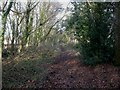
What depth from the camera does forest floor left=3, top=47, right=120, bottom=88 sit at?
3312 mm

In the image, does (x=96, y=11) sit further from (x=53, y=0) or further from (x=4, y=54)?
(x=4, y=54)

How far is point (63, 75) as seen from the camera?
3.46m

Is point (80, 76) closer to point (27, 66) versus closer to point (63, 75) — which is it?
point (63, 75)

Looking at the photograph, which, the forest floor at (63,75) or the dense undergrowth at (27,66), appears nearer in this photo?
the forest floor at (63,75)

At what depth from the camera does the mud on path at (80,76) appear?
129 inches

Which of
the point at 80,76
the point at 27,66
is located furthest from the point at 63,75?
the point at 27,66

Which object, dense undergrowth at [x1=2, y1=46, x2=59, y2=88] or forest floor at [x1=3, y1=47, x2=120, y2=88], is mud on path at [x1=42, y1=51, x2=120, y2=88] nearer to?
forest floor at [x1=3, y1=47, x2=120, y2=88]

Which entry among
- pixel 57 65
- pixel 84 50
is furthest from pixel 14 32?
pixel 84 50

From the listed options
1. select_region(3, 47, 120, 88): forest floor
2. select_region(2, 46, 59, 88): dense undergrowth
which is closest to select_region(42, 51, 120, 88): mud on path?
select_region(3, 47, 120, 88): forest floor

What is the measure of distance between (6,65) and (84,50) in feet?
4.27

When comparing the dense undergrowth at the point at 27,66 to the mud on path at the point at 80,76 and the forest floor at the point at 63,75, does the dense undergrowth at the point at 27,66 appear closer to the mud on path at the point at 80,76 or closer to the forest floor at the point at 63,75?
the forest floor at the point at 63,75

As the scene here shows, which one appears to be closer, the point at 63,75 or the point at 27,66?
the point at 63,75

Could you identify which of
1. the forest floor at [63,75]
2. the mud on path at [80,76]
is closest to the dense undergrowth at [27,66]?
the forest floor at [63,75]

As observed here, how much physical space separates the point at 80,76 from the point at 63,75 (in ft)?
0.84
